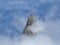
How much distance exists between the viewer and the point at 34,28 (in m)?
22.8

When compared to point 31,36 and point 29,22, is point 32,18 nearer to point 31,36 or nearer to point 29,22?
point 29,22

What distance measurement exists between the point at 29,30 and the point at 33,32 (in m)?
0.84

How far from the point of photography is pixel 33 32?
23.0m

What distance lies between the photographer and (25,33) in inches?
887

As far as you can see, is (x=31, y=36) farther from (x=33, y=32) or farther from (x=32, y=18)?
(x=32, y=18)

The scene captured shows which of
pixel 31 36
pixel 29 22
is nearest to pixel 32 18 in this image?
pixel 29 22

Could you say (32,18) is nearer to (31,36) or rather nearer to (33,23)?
(33,23)

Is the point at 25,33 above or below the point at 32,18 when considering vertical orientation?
below

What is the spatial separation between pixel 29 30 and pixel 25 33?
1.86 feet

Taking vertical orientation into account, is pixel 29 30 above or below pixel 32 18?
below

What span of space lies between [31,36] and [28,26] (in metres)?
1.21

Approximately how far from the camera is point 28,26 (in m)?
22.7

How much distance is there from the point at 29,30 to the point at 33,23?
1122mm

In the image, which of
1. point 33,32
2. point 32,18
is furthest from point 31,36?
point 32,18
